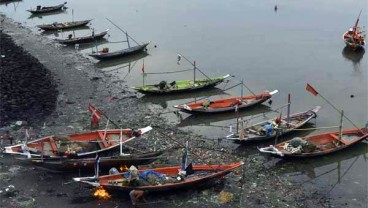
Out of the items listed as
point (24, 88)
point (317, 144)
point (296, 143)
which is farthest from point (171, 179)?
point (24, 88)

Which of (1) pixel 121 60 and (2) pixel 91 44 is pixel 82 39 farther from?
(1) pixel 121 60

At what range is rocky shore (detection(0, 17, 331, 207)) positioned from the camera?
54.7 ft

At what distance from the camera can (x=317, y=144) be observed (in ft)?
68.0

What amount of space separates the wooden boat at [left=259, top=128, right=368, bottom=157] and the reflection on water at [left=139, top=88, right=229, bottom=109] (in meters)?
8.65

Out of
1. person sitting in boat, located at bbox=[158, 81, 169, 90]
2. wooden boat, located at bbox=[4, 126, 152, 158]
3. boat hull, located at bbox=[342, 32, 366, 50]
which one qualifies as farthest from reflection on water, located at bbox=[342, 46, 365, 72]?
wooden boat, located at bbox=[4, 126, 152, 158]

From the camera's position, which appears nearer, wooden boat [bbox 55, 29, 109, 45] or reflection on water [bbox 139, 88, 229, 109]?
reflection on water [bbox 139, 88, 229, 109]

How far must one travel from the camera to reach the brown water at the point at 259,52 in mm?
20594

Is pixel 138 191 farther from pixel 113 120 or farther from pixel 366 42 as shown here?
pixel 366 42

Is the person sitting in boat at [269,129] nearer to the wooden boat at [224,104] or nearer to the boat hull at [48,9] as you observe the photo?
the wooden boat at [224,104]

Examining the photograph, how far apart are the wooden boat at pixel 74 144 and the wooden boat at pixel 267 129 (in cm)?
429

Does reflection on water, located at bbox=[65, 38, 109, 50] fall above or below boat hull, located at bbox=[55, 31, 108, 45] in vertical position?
below

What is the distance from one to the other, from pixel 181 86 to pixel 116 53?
8.16 meters

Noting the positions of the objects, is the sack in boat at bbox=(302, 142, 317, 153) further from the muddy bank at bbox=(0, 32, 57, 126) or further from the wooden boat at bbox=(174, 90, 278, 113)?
the muddy bank at bbox=(0, 32, 57, 126)

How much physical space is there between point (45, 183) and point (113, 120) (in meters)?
6.48
